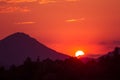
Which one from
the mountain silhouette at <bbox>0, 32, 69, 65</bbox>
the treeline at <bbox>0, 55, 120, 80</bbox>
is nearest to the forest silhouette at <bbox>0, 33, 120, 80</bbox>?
the treeline at <bbox>0, 55, 120, 80</bbox>

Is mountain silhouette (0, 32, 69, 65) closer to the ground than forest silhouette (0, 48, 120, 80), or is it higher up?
higher up

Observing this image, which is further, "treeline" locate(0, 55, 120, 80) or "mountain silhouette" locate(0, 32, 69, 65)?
"mountain silhouette" locate(0, 32, 69, 65)

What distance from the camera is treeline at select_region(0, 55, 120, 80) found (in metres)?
62.9

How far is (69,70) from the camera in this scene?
64438 mm

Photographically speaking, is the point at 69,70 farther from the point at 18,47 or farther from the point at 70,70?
the point at 18,47

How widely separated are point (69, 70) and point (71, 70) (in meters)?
0.20

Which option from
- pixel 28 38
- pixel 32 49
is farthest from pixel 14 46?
pixel 32 49

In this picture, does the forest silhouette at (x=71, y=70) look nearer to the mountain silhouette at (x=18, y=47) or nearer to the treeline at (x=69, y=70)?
the treeline at (x=69, y=70)

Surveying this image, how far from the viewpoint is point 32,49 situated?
159 meters

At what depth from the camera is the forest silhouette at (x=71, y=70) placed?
62.9 meters

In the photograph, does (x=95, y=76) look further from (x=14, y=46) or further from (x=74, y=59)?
(x=14, y=46)

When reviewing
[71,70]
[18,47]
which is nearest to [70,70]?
[71,70]

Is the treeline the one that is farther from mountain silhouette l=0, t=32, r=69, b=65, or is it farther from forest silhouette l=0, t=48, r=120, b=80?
mountain silhouette l=0, t=32, r=69, b=65

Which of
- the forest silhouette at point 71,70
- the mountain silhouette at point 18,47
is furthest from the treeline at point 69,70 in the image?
the mountain silhouette at point 18,47
